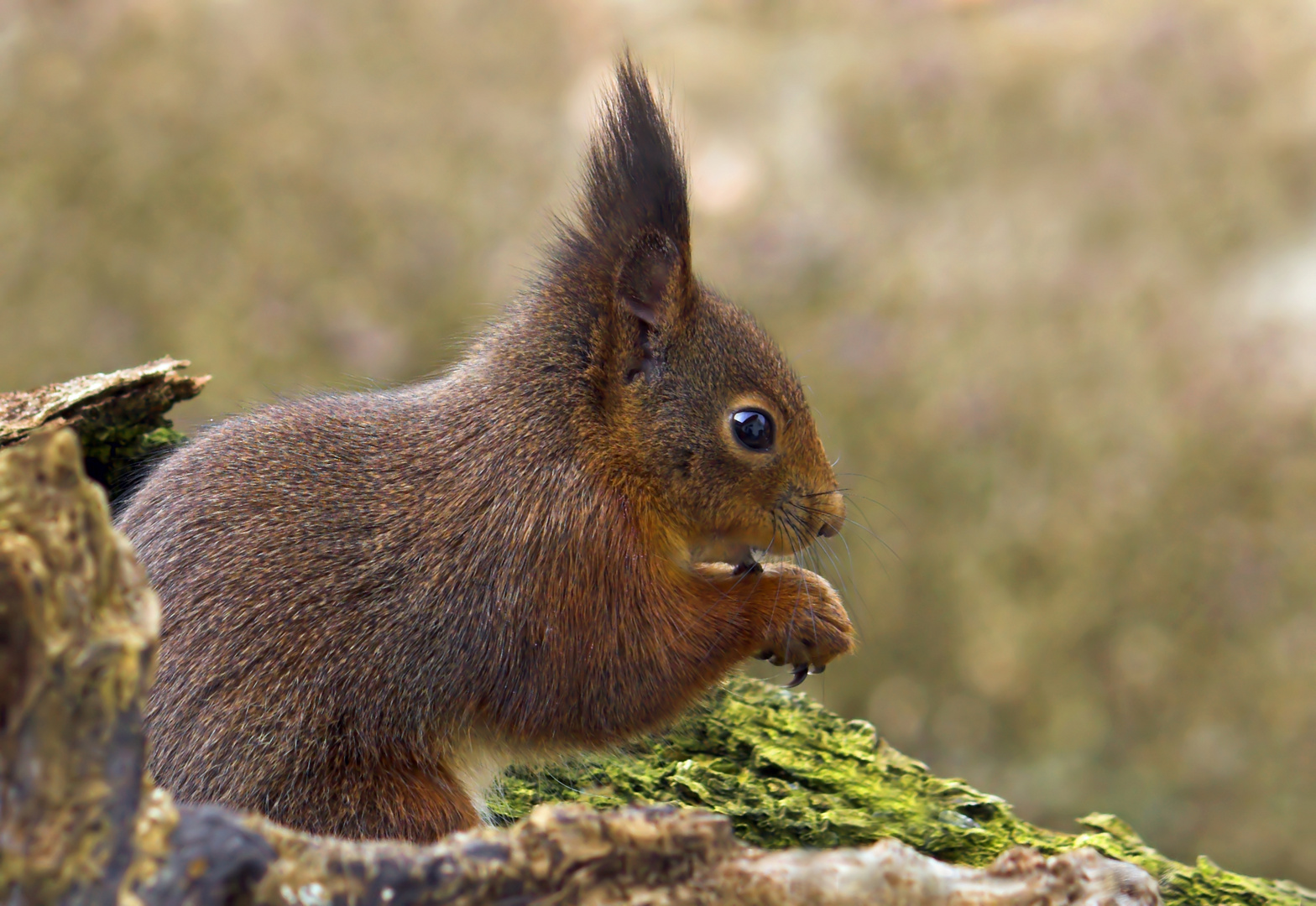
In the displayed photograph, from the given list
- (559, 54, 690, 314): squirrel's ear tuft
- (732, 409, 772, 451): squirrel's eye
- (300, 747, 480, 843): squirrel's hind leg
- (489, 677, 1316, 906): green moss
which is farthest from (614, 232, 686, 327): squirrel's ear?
(300, 747, 480, 843): squirrel's hind leg

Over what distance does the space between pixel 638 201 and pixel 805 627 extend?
0.92 metres

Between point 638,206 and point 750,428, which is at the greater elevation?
point 638,206

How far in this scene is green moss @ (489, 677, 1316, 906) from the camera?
2.47 metres

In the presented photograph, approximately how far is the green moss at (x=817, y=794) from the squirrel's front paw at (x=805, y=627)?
0.24m

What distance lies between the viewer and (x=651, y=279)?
229 centimetres

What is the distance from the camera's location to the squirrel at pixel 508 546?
1987 millimetres

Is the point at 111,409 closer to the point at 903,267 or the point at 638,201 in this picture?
the point at 638,201

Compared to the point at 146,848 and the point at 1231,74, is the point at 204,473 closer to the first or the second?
the point at 146,848

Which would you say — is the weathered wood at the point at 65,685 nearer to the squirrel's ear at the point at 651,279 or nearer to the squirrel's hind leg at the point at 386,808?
the squirrel's hind leg at the point at 386,808

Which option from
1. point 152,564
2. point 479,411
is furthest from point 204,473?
point 479,411

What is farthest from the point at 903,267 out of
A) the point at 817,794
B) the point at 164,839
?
the point at 164,839

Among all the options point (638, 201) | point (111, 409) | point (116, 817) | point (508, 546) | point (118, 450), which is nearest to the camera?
point (116, 817)

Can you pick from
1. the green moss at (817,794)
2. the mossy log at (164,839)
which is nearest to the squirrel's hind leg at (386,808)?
the green moss at (817,794)

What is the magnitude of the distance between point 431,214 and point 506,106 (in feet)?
2.09
